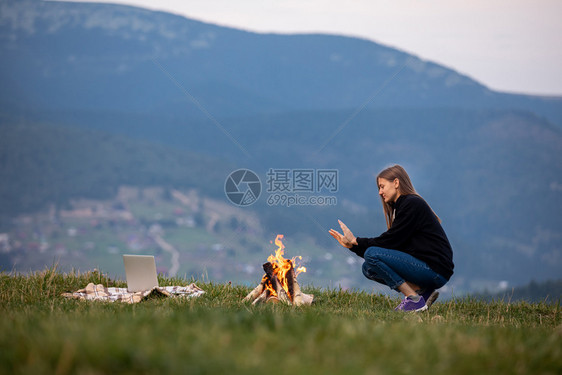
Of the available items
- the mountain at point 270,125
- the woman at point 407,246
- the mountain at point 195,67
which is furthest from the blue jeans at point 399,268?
the mountain at point 195,67

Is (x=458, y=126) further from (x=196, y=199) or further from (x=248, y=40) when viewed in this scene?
(x=196, y=199)

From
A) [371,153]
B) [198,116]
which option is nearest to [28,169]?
Answer: [198,116]

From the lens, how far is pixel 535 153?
146 metres

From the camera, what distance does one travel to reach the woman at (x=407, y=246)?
28.2ft

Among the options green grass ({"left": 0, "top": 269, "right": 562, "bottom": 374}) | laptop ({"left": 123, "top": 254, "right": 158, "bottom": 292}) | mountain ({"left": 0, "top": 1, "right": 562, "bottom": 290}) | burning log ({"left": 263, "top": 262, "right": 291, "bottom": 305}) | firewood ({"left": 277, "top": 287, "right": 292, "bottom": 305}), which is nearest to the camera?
green grass ({"left": 0, "top": 269, "right": 562, "bottom": 374})

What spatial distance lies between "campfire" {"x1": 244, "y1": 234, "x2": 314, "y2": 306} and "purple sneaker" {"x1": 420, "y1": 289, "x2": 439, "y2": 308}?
5.62ft

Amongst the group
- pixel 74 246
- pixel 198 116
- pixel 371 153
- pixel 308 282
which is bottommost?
pixel 74 246

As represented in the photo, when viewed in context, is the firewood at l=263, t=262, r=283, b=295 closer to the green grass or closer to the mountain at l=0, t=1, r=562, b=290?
the green grass

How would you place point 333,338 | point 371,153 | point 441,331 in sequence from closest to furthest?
point 333,338
point 441,331
point 371,153

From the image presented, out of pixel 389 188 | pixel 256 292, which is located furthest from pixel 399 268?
pixel 256 292

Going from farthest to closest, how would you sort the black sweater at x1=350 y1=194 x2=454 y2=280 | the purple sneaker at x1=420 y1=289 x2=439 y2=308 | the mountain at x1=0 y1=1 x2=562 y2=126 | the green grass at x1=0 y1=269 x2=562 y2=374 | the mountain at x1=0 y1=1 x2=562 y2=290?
the mountain at x1=0 y1=1 x2=562 y2=126
the mountain at x1=0 y1=1 x2=562 y2=290
the purple sneaker at x1=420 y1=289 x2=439 y2=308
the black sweater at x1=350 y1=194 x2=454 y2=280
the green grass at x1=0 y1=269 x2=562 y2=374

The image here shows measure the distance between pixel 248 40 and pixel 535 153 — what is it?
84.9m

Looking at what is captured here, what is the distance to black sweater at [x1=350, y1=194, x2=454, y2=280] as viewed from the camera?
8562mm

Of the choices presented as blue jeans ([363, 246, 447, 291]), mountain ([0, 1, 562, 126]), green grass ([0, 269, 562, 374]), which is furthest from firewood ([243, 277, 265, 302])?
mountain ([0, 1, 562, 126])
